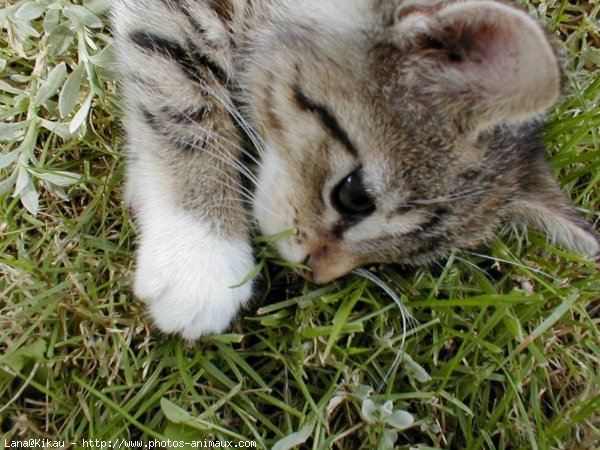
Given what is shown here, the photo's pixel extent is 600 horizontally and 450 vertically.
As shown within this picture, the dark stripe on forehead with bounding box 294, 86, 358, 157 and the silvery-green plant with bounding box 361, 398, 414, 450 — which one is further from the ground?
the dark stripe on forehead with bounding box 294, 86, 358, 157

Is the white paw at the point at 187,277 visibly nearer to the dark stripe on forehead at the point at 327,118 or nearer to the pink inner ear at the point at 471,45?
the dark stripe on forehead at the point at 327,118

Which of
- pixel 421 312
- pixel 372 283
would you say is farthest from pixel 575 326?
pixel 372 283

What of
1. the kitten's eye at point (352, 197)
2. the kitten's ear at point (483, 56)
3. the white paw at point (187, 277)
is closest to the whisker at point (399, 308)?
the kitten's eye at point (352, 197)

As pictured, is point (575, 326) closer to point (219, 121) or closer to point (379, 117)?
point (379, 117)

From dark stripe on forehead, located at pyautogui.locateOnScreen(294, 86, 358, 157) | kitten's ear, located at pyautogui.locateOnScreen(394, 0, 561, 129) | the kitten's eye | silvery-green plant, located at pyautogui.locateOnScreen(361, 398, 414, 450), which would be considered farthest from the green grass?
kitten's ear, located at pyautogui.locateOnScreen(394, 0, 561, 129)

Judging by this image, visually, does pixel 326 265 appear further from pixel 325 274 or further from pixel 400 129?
pixel 400 129

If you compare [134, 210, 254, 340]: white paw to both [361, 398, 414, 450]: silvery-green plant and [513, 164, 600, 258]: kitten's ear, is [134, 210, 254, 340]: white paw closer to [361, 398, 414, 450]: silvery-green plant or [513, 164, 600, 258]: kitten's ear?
[361, 398, 414, 450]: silvery-green plant

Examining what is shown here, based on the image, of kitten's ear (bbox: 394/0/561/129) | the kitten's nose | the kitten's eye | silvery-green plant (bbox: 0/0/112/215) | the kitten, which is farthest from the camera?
silvery-green plant (bbox: 0/0/112/215)

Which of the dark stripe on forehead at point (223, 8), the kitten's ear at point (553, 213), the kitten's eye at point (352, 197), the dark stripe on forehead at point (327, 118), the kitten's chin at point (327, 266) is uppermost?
the kitten's ear at point (553, 213)
